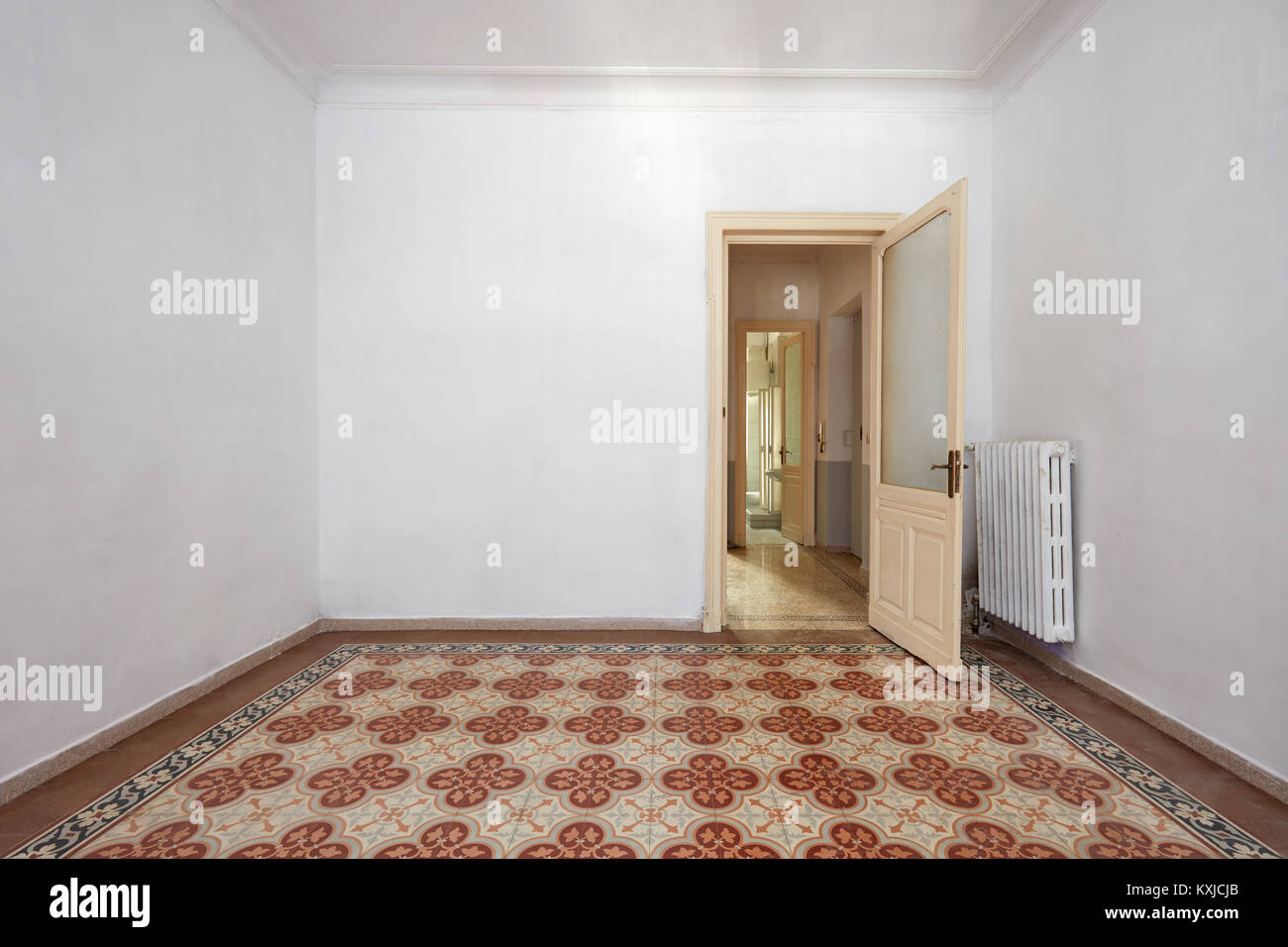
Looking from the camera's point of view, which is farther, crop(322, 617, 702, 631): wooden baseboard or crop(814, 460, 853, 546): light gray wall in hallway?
crop(814, 460, 853, 546): light gray wall in hallway

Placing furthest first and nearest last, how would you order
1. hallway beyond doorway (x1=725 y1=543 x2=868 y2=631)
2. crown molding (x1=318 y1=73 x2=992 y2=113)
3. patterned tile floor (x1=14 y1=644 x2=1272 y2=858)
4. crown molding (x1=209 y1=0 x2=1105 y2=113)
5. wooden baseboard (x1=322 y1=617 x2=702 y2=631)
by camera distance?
1. hallway beyond doorway (x1=725 y1=543 x2=868 y2=631)
2. wooden baseboard (x1=322 y1=617 x2=702 y2=631)
3. crown molding (x1=318 y1=73 x2=992 y2=113)
4. crown molding (x1=209 y1=0 x2=1105 y2=113)
5. patterned tile floor (x1=14 y1=644 x2=1272 y2=858)

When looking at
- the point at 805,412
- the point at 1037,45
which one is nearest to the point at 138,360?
the point at 1037,45

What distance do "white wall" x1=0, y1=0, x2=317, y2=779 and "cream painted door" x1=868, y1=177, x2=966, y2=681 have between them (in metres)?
3.63

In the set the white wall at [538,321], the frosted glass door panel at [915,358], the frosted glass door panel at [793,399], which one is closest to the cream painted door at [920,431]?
the frosted glass door panel at [915,358]

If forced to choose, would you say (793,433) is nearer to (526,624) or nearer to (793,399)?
(793,399)

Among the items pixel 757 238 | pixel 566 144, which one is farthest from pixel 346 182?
pixel 757 238

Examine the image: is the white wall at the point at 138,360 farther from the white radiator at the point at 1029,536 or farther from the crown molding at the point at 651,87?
the white radiator at the point at 1029,536

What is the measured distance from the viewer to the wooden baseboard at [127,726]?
79.0 inches

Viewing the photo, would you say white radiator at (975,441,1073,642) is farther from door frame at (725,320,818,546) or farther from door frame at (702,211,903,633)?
A: door frame at (725,320,818,546)

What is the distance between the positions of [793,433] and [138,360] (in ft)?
21.4

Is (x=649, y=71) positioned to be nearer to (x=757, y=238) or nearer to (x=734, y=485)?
(x=757, y=238)

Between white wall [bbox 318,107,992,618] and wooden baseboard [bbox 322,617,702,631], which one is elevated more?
white wall [bbox 318,107,992,618]

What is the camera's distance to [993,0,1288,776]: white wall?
207cm

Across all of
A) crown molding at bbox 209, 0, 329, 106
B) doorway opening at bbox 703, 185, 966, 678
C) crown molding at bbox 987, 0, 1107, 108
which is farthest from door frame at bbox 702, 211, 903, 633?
crown molding at bbox 209, 0, 329, 106
